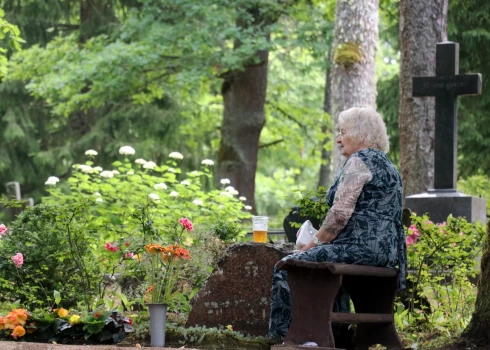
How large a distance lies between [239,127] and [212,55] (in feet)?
5.04

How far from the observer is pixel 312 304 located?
5.40m

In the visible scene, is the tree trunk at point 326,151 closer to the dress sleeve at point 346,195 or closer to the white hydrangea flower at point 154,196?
the white hydrangea flower at point 154,196

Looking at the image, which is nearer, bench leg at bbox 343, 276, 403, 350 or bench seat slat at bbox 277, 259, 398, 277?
bench seat slat at bbox 277, 259, 398, 277

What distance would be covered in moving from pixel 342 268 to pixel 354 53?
7.24m

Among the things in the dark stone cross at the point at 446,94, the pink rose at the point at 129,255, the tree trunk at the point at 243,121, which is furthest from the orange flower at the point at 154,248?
the tree trunk at the point at 243,121

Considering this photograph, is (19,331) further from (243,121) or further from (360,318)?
(243,121)

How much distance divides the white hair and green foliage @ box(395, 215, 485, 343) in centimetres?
157

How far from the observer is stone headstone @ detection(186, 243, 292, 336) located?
20.9 feet

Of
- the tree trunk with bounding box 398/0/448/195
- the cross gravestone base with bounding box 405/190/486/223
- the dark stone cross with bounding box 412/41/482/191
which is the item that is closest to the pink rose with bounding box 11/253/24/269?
the cross gravestone base with bounding box 405/190/486/223

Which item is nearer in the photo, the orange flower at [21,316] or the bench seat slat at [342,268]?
the bench seat slat at [342,268]

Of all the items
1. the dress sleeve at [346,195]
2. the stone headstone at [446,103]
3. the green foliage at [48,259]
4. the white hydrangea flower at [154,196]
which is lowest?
the green foliage at [48,259]

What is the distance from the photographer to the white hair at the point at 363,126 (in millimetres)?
5668

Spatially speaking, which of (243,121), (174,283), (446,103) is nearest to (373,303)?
(174,283)

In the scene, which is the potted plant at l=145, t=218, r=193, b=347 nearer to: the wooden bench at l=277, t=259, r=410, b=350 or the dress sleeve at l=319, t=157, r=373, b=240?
the wooden bench at l=277, t=259, r=410, b=350
